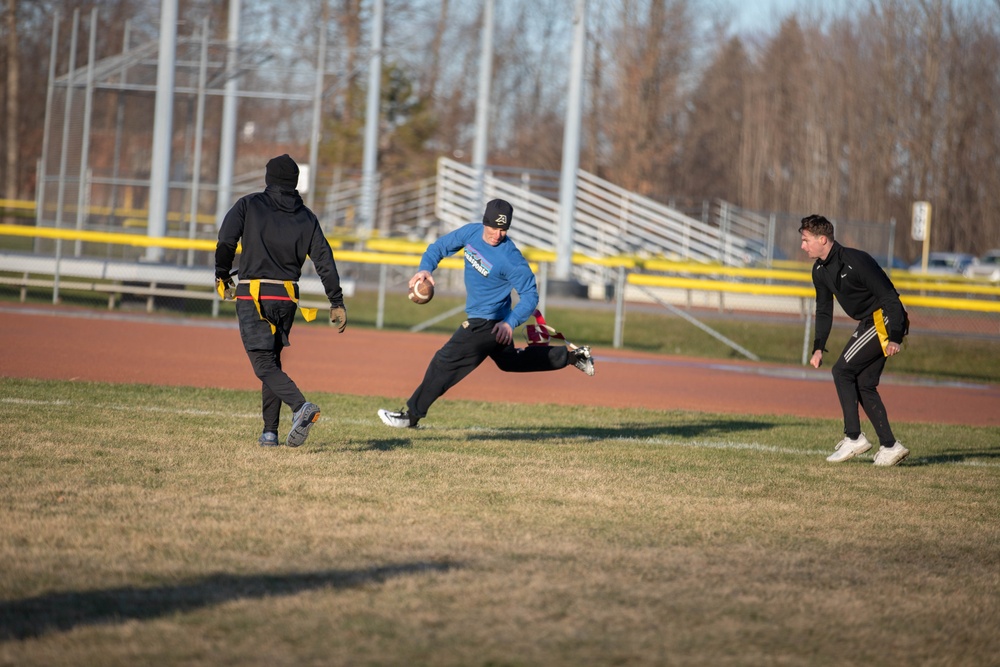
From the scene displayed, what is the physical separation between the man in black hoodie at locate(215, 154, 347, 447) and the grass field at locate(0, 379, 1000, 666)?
544mm

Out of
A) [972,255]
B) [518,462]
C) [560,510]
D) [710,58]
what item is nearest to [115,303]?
[518,462]

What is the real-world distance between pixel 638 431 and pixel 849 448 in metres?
1.98

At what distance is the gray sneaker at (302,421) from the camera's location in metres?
8.26

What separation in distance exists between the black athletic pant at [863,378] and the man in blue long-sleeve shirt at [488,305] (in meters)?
2.08

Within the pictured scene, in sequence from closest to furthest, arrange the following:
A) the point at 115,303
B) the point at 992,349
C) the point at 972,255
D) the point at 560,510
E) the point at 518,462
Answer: the point at 560,510, the point at 518,462, the point at 115,303, the point at 992,349, the point at 972,255

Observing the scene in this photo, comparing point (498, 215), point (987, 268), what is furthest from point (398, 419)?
point (987, 268)

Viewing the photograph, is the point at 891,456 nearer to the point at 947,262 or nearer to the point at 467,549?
the point at 467,549

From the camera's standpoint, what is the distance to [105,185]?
2683cm

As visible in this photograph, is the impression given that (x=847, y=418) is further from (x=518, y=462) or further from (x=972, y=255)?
(x=972, y=255)

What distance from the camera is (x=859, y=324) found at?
948 cm

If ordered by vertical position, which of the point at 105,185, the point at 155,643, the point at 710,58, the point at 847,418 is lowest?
the point at 155,643

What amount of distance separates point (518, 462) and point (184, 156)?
1957cm

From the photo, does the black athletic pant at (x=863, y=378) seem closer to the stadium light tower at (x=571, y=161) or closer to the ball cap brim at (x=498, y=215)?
the ball cap brim at (x=498, y=215)

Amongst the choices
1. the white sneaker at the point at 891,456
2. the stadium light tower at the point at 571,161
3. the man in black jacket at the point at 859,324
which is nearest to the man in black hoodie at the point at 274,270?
the man in black jacket at the point at 859,324
